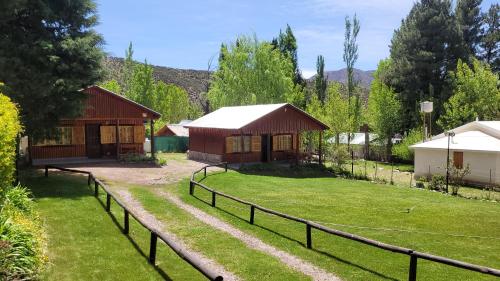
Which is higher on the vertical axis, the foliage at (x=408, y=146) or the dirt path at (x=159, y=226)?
the foliage at (x=408, y=146)

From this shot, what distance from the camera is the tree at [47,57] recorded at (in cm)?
1997

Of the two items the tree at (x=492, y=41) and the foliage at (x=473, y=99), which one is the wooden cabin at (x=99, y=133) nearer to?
the foliage at (x=473, y=99)

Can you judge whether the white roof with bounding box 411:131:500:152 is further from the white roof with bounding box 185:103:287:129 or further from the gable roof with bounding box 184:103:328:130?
the white roof with bounding box 185:103:287:129

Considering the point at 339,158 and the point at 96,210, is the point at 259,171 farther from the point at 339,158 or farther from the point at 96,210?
the point at 96,210

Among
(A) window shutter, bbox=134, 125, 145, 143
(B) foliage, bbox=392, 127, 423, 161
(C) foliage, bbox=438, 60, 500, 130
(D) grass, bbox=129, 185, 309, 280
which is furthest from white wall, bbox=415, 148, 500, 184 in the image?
(D) grass, bbox=129, 185, 309, 280

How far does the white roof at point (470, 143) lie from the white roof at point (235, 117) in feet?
38.1

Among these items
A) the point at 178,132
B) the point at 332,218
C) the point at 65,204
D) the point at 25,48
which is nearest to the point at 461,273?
the point at 332,218

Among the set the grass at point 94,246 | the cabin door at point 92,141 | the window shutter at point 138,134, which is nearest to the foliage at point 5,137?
the grass at point 94,246

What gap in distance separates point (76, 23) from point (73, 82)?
3648 millimetres

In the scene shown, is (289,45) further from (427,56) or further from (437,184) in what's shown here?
(437,184)

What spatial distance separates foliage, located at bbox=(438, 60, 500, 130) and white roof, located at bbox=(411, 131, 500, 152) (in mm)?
10711

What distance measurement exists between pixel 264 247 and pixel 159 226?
3.92 m

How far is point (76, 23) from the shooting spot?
22891 mm

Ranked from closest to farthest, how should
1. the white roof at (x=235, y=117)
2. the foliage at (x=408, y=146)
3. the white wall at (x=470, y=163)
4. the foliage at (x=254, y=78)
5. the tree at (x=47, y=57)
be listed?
the tree at (x=47, y=57)
the white wall at (x=470, y=163)
the white roof at (x=235, y=117)
the foliage at (x=408, y=146)
the foliage at (x=254, y=78)
